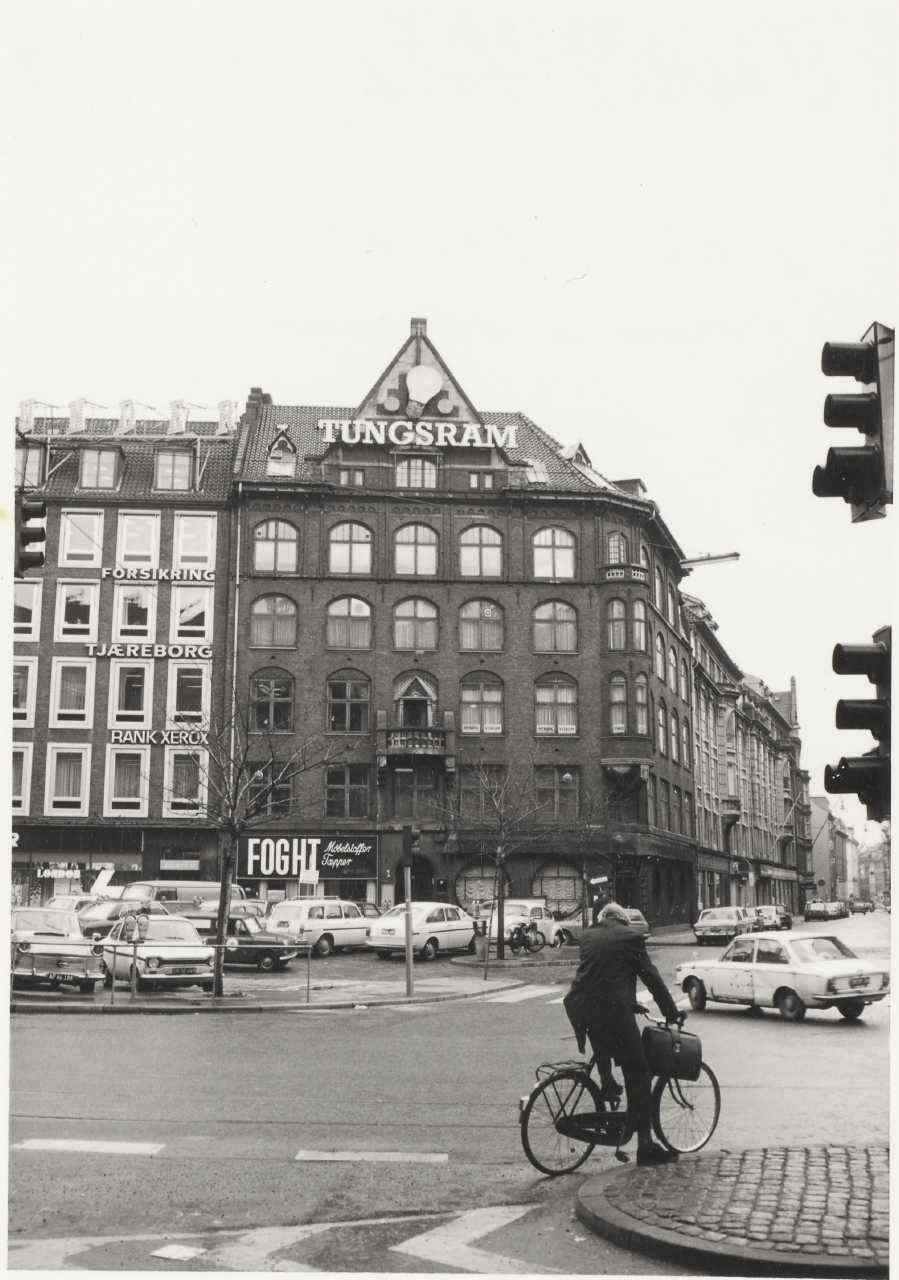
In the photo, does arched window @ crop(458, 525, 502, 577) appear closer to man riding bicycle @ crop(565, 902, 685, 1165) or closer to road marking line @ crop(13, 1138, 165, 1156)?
road marking line @ crop(13, 1138, 165, 1156)

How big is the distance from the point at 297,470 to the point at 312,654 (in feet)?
25.5

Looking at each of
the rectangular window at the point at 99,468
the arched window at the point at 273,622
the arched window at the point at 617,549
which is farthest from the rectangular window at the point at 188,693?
the arched window at the point at 617,549

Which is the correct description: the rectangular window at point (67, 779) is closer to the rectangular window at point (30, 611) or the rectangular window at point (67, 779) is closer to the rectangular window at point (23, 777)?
the rectangular window at point (23, 777)

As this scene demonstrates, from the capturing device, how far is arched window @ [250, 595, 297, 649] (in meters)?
52.4

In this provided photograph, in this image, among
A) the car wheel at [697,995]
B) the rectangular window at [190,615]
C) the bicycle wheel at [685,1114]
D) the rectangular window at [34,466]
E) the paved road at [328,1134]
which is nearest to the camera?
the paved road at [328,1134]

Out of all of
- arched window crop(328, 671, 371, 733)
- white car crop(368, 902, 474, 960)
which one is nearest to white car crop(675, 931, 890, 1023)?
white car crop(368, 902, 474, 960)

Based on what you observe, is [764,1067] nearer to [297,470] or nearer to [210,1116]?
[210,1116]

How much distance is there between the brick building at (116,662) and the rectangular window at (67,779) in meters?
0.04

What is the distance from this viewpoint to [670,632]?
6084cm

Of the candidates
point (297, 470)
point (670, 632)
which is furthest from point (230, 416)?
point (670, 632)

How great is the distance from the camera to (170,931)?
83.7 feet

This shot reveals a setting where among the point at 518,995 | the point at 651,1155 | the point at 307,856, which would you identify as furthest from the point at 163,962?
the point at 307,856

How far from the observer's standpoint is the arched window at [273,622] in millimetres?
52375

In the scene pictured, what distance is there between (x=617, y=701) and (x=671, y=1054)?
148 feet
